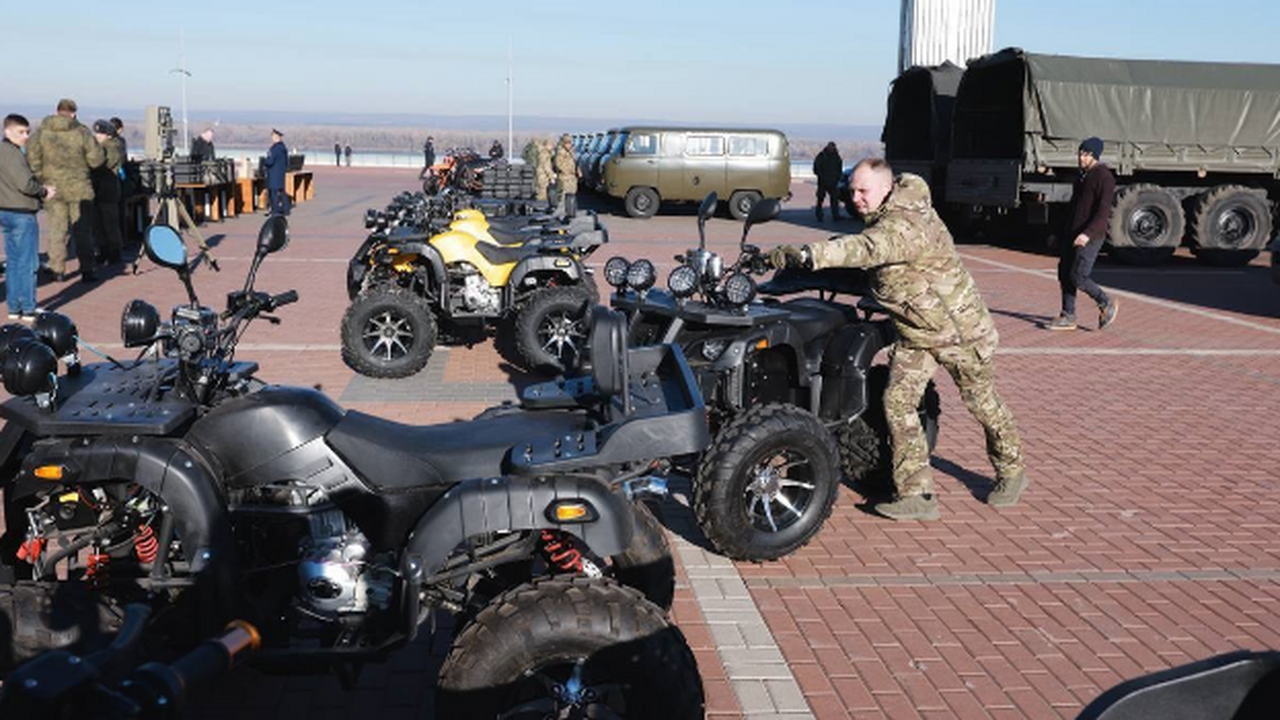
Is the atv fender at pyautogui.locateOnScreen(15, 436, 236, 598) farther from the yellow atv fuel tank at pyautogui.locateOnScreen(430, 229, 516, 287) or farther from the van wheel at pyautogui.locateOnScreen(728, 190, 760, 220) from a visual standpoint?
the van wheel at pyautogui.locateOnScreen(728, 190, 760, 220)

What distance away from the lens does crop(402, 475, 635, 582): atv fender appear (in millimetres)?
3336

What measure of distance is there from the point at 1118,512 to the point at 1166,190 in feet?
45.9

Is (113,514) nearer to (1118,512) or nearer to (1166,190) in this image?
(1118,512)

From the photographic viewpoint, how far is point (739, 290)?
568cm

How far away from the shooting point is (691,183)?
2564cm

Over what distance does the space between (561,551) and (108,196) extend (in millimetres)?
13666

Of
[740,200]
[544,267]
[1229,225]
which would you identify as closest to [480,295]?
[544,267]

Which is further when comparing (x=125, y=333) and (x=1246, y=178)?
(x=1246, y=178)

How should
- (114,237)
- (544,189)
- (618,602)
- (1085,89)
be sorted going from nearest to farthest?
(618,602), (114,237), (1085,89), (544,189)

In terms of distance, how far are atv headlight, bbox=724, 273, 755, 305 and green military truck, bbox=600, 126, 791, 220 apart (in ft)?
65.5

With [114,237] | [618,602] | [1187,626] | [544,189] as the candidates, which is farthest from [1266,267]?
[618,602]

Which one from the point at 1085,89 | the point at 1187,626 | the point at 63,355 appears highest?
the point at 1085,89

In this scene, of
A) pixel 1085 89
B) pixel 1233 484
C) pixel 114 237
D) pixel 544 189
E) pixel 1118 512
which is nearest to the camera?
pixel 1118 512

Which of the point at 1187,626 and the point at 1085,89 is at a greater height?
the point at 1085,89
